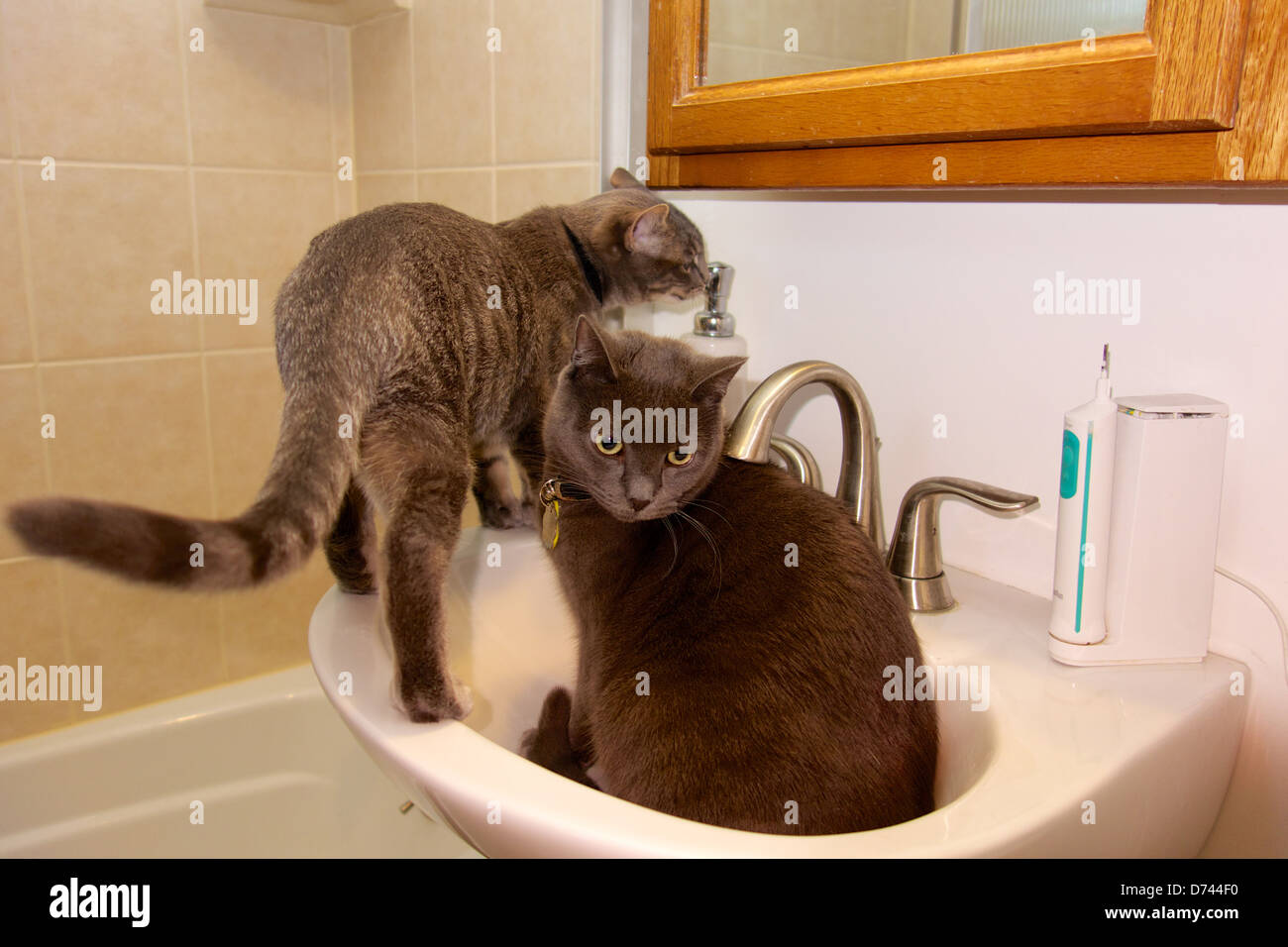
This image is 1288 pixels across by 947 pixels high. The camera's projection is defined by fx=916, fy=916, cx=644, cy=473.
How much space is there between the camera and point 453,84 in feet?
4.69

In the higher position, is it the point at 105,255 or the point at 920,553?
the point at 105,255

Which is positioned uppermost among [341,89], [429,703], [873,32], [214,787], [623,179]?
[341,89]

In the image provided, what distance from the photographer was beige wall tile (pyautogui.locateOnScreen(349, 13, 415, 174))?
1.55 metres

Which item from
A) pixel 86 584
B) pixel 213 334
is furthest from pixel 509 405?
pixel 86 584

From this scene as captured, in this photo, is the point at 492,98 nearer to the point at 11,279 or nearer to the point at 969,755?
the point at 11,279

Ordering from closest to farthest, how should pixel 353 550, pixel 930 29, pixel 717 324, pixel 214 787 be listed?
pixel 930 29 → pixel 353 550 → pixel 717 324 → pixel 214 787

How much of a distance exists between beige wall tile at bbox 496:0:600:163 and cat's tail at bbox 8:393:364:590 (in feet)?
2.00

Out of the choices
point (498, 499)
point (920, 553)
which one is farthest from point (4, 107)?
point (920, 553)

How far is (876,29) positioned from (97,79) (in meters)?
1.24

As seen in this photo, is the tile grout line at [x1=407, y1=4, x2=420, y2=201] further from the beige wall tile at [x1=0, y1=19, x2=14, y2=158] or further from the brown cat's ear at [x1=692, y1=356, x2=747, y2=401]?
the brown cat's ear at [x1=692, y1=356, x2=747, y2=401]

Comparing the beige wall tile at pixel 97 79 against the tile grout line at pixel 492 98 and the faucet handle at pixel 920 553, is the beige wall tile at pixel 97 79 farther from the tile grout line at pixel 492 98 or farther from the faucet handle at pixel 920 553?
the faucet handle at pixel 920 553

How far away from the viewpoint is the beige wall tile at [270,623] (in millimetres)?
1688
